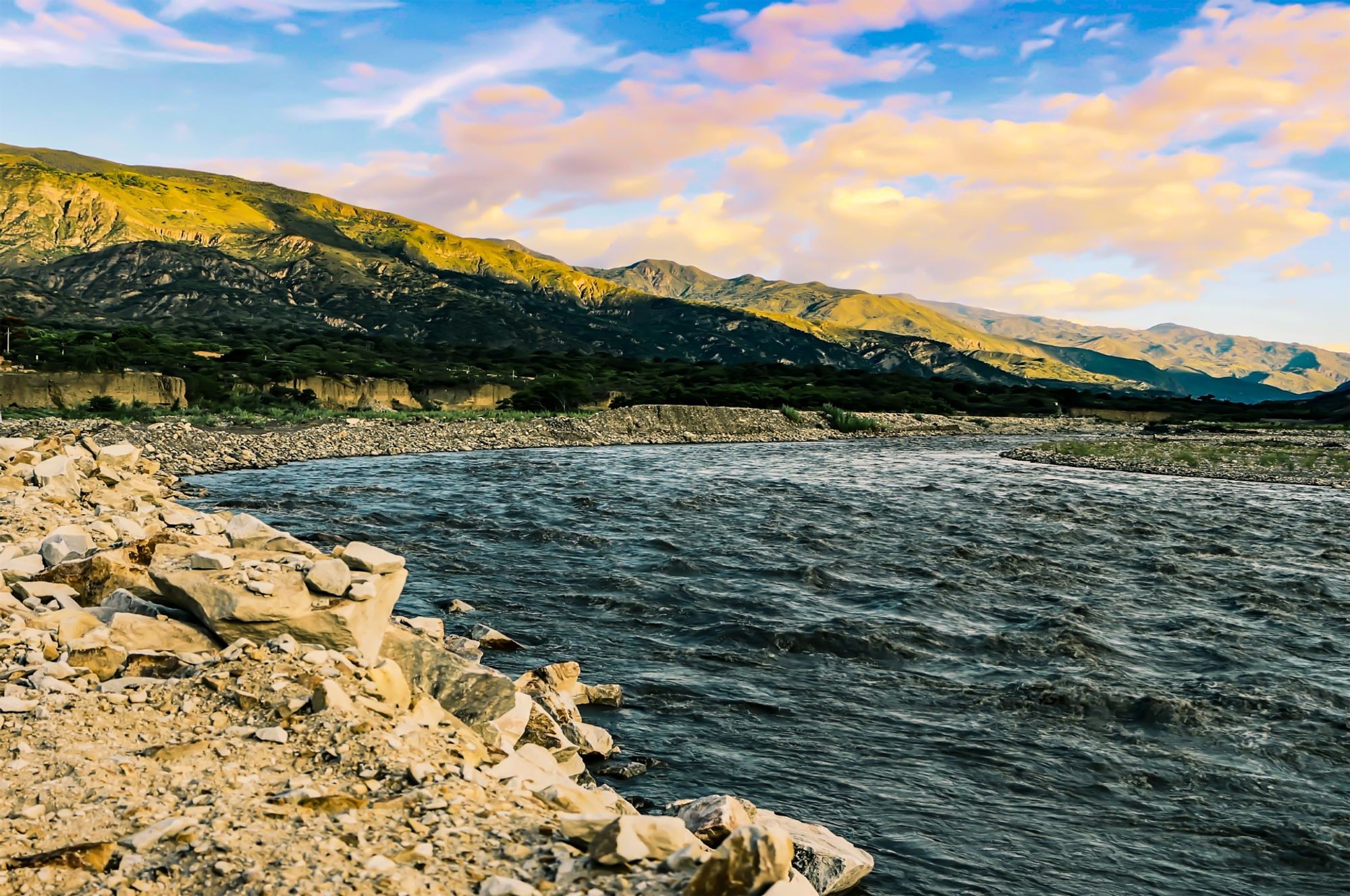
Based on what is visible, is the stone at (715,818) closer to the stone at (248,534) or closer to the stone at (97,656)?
the stone at (97,656)

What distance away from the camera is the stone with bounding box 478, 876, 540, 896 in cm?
426

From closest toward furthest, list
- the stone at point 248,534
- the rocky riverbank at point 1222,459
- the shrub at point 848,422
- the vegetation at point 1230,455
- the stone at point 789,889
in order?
the stone at point 789,889
the stone at point 248,534
the rocky riverbank at point 1222,459
the vegetation at point 1230,455
the shrub at point 848,422

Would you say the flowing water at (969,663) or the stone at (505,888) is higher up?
the stone at (505,888)

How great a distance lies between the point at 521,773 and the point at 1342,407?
14416 cm

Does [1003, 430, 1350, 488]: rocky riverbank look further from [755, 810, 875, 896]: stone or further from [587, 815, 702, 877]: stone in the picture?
[587, 815, 702, 877]: stone

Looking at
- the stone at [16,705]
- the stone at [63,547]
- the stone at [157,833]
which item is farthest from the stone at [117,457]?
the stone at [157,833]

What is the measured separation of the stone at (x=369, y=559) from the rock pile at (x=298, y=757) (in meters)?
0.04

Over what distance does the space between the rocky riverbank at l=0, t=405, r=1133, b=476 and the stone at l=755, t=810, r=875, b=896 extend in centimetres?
3650

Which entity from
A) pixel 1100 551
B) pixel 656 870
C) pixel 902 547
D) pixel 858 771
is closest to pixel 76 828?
pixel 656 870

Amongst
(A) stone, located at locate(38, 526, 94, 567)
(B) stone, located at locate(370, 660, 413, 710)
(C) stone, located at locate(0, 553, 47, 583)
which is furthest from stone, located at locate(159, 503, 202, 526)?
(B) stone, located at locate(370, 660, 413, 710)

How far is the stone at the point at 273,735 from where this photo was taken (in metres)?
5.89

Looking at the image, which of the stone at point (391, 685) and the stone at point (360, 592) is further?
the stone at point (360, 592)

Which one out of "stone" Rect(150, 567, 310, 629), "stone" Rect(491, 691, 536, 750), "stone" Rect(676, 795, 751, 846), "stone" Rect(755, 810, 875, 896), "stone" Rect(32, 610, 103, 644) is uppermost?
"stone" Rect(150, 567, 310, 629)

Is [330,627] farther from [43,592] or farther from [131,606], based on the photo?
[43,592]
